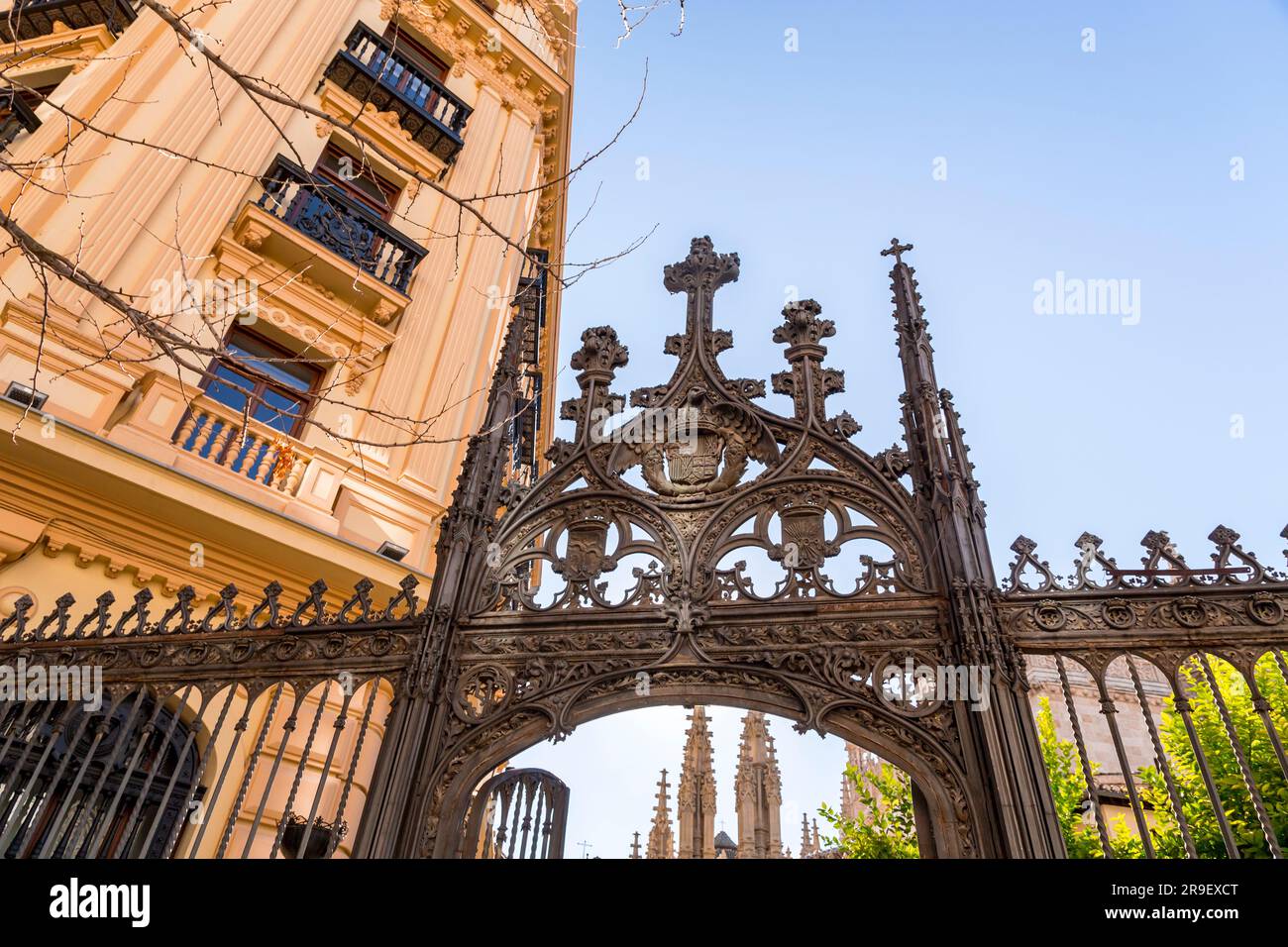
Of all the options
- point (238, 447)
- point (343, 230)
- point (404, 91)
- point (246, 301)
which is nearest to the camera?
point (238, 447)

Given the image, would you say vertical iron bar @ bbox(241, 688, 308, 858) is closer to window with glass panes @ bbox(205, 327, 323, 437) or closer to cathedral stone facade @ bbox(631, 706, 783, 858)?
window with glass panes @ bbox(205, 327, 323, 437)

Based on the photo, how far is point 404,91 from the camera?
1468cm

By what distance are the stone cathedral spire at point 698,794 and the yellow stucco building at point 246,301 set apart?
7.42m

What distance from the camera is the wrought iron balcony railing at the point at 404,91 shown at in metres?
13.5

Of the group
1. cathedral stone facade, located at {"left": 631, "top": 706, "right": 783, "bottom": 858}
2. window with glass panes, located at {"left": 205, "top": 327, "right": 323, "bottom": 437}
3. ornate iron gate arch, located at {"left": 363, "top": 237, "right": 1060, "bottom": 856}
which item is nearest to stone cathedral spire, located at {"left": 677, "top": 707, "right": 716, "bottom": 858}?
cathedral stone facade, located at {"left": 631, "top": 706, "right": 783, "bottom": 858}

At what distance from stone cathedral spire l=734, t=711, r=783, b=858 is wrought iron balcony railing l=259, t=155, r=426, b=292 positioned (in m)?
11.8

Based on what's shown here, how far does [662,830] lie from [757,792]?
11.0 feet

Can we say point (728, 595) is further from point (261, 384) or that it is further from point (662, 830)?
point (662, 830)

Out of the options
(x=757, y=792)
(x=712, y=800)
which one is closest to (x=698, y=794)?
(x=712, y=800)

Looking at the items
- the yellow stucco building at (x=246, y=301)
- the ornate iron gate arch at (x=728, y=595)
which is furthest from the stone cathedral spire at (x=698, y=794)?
the ornate iron gate arch at (x=728, y=595)

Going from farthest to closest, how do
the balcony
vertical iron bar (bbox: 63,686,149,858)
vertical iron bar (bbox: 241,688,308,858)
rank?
the balcony
vertical iron bar (bbox: 63,686,149,858)
vertical iron bar (bbox: 241,688,308,858)

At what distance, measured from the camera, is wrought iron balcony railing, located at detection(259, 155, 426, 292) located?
11.3 m
